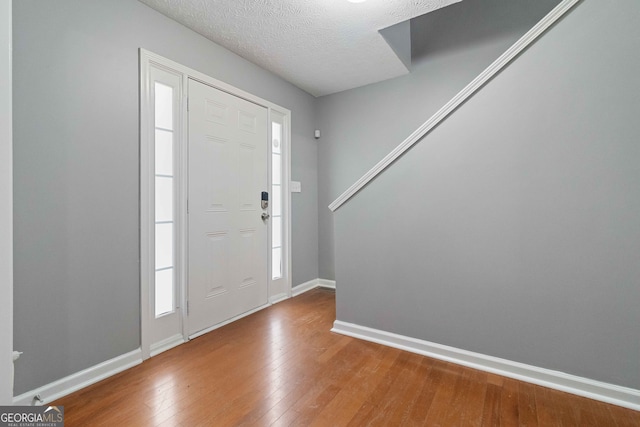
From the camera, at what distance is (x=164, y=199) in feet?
7.30

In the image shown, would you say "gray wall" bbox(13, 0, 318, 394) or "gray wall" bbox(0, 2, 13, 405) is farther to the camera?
"gray wall" bbox(13, 0, 318, 394)

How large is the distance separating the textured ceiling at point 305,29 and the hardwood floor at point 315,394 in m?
2.55

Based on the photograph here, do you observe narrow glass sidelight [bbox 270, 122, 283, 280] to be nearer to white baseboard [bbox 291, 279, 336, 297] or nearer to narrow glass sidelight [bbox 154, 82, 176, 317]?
white baseboard [bbox 291, 279, 336, 297]

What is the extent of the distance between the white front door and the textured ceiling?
18.9 inches

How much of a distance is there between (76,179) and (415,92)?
3.18m

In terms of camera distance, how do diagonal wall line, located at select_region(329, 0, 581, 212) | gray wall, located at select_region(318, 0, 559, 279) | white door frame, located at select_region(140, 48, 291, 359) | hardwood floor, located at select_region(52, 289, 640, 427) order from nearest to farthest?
hardwood floor, located at select_region(52, 289, 640, 427) < diagonal wall line, located at select_region(329, 0, 581, 212) < white door frame, located at select_region(140, 48, 291, 359) < gray wall, located at select_region(318, 0, 559, 279)

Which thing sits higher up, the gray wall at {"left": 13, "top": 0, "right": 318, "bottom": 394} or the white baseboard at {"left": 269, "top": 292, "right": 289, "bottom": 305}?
the gray wall at {"left": 13, "top": 0, "right": 318, "bottom": 394}

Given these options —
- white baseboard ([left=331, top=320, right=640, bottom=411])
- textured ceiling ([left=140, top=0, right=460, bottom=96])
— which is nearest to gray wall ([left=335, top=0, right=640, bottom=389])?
white baseboard ([left=331, top=320, right=640, bottom=411])

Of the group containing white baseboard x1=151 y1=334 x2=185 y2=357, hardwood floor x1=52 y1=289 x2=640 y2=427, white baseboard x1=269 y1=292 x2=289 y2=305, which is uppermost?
white baseboard x1=269 y1=292 x2=289 y2=305

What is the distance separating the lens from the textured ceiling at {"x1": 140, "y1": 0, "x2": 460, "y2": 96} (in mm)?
2107

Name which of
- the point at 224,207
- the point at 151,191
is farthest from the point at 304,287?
the point at 151,191

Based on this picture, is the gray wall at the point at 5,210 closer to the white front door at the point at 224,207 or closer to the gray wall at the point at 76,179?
the gray wall at the point at 76,179

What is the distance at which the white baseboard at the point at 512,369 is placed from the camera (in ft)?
5.06

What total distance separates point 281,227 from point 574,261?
2590 millimetres
